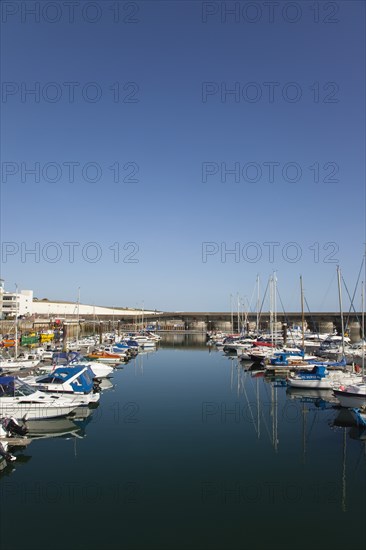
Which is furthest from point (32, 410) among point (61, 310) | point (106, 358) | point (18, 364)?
point (61, 310)

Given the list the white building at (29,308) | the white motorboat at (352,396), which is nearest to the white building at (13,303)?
the white building at (29,308)

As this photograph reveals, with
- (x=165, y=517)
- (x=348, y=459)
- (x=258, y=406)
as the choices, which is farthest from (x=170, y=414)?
(x=165, y=517)

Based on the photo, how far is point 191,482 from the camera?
55.2 ft

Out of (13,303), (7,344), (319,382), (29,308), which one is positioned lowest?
(319,382)

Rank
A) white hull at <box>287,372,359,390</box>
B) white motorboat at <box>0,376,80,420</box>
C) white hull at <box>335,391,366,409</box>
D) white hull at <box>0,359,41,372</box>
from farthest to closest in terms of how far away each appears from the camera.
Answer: white hull at <box>0,359,41,372</box> < white hull at <box>287,372,359,390</box> < white hull at <box>335,391,366,409</box> < white motorboat at <box>0,376,80,420</box>

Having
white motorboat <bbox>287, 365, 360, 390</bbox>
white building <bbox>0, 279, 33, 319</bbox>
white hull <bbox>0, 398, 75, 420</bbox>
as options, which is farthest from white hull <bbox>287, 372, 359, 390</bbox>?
white building <bbox>0, 279, 33, 319</bbox>

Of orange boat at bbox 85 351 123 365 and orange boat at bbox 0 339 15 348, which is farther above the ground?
orange boat at bbox 0 339 15 348

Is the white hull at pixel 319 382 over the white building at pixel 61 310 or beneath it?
beneath

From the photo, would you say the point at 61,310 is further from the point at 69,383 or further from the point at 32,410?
the point at 32,410

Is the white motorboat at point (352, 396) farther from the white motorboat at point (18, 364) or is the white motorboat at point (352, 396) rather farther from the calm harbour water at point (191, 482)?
the white motorboat at point (18, 364)

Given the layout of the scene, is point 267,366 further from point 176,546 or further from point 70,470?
point 176,546

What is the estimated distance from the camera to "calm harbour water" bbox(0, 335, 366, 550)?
510 inches

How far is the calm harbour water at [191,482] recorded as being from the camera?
42.5ft

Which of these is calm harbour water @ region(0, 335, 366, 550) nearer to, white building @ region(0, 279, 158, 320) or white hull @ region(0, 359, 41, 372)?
white hull @ region(0, 359, 41, 372)
